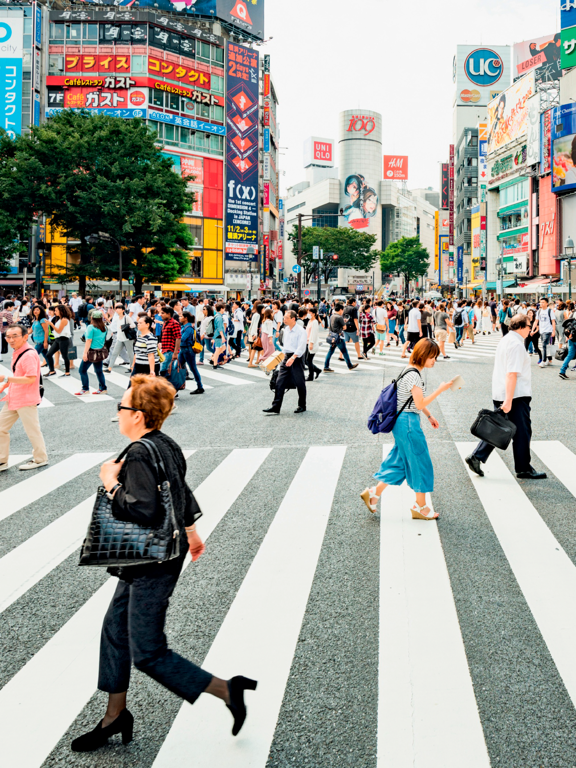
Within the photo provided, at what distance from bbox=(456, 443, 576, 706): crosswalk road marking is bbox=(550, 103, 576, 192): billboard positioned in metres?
54.0

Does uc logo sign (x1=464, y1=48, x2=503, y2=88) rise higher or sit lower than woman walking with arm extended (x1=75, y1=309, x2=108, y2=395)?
higher

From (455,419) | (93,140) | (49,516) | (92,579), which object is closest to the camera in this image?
(92,579)

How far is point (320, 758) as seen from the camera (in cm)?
293

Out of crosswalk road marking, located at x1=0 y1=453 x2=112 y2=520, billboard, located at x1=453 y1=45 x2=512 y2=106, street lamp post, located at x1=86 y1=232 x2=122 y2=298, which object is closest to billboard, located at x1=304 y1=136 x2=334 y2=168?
billboard, located at x1=453 y1=45 x2=512 y2=106

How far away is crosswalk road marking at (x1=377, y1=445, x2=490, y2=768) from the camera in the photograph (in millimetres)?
2986

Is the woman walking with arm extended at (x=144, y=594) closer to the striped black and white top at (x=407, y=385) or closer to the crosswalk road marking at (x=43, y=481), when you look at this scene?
the striped black and white top at (x=407, y=385)

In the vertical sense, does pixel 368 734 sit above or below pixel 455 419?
below

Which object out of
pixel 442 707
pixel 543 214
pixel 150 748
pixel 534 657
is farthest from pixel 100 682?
pixel 543 214

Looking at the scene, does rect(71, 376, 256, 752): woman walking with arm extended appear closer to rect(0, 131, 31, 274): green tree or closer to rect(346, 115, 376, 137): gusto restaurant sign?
rect(0, 131, 31, 274): green tree

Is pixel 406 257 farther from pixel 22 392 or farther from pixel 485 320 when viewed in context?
pixel 22 392

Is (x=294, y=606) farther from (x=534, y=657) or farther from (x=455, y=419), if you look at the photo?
(x=455, y=419)

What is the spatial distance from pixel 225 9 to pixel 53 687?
7620 centimetres

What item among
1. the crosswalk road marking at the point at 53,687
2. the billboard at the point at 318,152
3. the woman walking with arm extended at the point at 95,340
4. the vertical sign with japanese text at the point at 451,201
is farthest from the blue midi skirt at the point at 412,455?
the billboard at the point at 318,152

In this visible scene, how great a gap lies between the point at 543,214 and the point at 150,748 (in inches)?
2549
